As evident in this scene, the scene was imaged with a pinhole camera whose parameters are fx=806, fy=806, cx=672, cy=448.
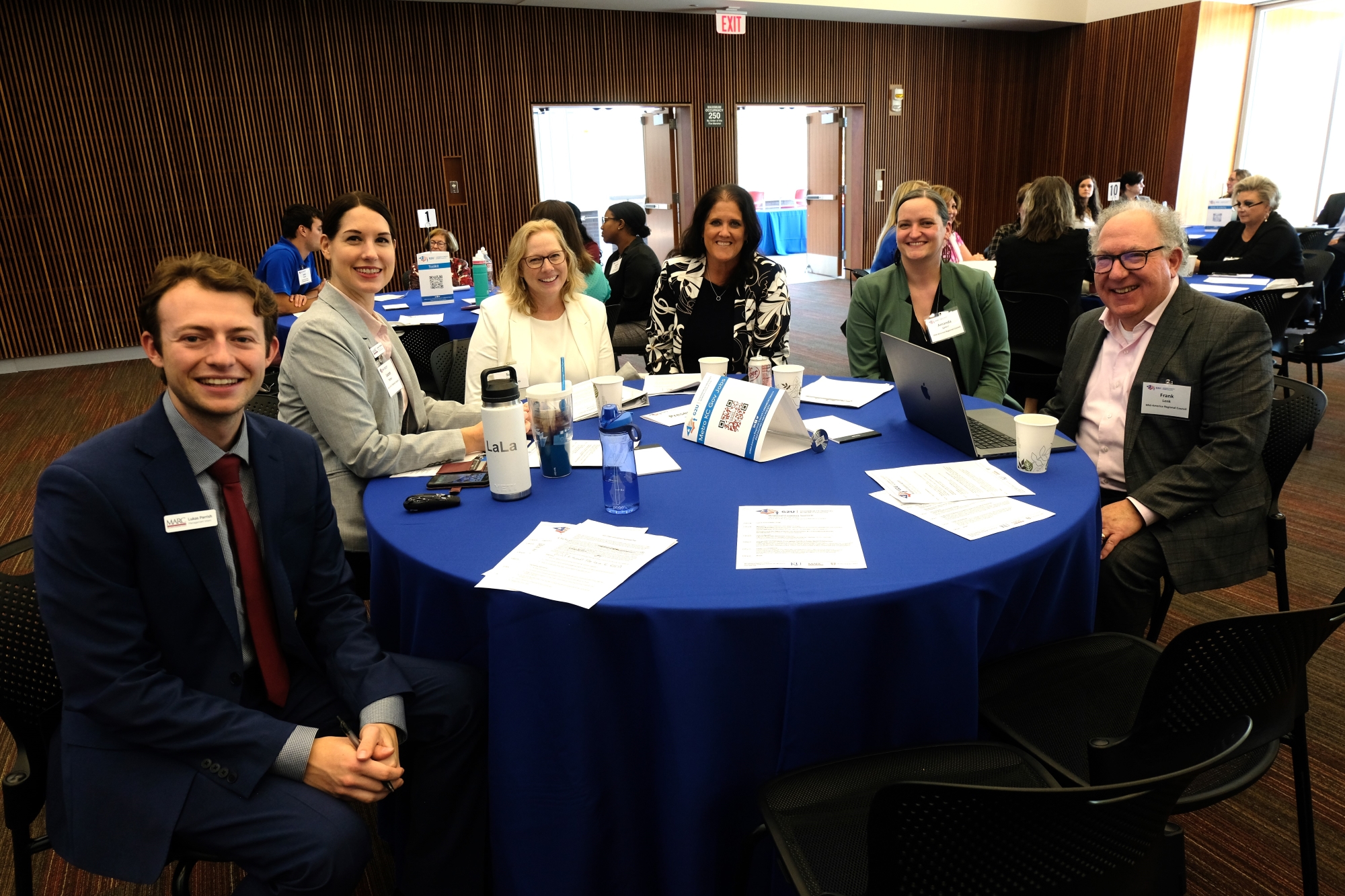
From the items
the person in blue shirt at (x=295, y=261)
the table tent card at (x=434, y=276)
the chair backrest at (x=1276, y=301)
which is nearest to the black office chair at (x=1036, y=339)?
the chair backrest at (x=1276, y=301)

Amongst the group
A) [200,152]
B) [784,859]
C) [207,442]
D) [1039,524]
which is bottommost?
[784,859]

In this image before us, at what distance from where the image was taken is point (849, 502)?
1.78 m

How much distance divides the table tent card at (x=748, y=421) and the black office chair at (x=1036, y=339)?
106 inches

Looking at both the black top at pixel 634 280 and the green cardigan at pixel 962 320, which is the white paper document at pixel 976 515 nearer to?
the green cardigan at pixel 962 320

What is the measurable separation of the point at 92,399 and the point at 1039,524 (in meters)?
7.55

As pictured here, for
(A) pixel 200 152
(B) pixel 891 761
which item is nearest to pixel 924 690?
(B) pixel 891 761

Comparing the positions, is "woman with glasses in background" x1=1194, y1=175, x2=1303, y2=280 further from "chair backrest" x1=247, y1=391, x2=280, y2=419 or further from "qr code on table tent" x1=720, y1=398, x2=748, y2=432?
"chair backrest" x1=247, y1=391, x2=280, y2=419

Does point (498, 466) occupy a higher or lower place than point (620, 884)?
higher

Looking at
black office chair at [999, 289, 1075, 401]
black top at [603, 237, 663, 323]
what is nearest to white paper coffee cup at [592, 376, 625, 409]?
black office chair at [999, 289, 1075, 401]

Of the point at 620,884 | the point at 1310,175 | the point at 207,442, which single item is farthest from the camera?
the point at 1310,175

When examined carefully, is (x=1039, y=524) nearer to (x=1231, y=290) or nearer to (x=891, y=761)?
(x=891, y=761)

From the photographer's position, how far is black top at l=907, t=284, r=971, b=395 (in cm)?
322

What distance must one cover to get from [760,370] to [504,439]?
3.58 feet

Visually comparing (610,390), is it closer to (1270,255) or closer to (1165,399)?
(1165,399)
